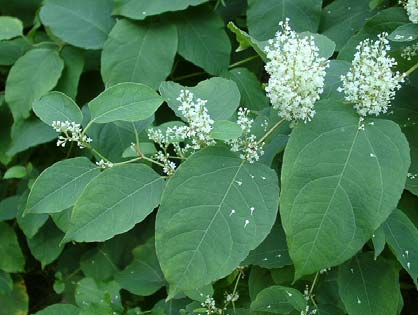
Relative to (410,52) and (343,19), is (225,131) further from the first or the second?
(343,19)

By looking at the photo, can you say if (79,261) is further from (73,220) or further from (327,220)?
(327,220)

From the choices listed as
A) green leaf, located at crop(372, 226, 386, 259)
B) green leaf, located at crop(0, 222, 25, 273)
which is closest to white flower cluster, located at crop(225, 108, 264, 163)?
green leaf, located at crop(372, 226, 386, 259)

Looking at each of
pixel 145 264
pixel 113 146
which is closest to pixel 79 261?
pixel 145 264

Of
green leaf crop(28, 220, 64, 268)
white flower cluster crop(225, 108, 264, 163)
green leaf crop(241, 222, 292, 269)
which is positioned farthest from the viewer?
green leaf crop(28, 220, 64, 268)

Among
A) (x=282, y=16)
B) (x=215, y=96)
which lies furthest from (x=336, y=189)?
(x=282, y=16)

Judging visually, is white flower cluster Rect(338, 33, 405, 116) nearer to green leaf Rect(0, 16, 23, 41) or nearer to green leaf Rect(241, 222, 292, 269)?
green leaf Rect(241, 222, 292, 269)

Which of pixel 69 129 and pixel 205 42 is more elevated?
pixel 69 129
